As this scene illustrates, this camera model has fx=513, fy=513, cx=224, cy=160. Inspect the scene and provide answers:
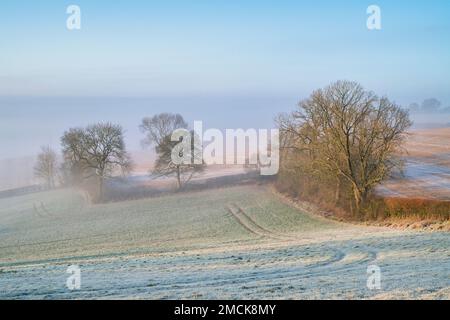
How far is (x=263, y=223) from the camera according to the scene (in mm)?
39781

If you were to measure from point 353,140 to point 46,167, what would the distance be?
178 ft

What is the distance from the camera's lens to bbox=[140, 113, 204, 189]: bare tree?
59.4m

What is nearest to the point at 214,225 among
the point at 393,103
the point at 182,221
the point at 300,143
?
the point at 182,221

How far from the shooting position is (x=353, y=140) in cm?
4116

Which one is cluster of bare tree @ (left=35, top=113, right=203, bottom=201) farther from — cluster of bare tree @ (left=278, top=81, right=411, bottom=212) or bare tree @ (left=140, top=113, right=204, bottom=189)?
cluster of bare tree @ (left=278, top=81, right=411, bottom=212)

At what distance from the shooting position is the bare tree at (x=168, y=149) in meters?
59.4

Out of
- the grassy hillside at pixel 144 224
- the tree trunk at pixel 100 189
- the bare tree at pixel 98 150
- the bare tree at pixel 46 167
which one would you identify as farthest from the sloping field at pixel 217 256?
the bare tree at pixel 46 167

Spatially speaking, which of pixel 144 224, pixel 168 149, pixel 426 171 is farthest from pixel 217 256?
pixel 426 171

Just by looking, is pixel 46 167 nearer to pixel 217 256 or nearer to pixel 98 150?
pixel 98 150

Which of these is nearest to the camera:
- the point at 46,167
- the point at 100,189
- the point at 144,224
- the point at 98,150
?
the point at 144,224

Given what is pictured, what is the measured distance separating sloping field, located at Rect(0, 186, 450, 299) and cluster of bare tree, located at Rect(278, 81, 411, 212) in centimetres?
414

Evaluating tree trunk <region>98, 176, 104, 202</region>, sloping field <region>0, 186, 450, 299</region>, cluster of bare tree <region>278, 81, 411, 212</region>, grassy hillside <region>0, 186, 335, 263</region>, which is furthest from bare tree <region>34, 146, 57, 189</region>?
cluster of bare tree <region>278, 81, 411, 212</region>
